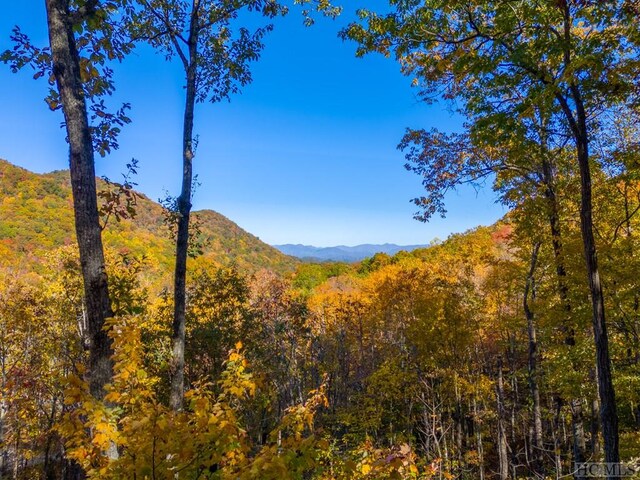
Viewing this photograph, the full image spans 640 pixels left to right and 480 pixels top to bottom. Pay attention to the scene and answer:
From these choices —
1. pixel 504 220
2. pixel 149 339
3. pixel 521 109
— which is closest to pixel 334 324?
pixel 149 339

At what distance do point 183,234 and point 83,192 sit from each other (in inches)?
102

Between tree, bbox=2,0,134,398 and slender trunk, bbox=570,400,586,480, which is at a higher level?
tree, bbox=2,0,134,398

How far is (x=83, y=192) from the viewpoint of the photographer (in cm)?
339

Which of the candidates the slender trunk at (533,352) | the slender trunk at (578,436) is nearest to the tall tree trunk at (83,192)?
the slender trunk at (578,436)

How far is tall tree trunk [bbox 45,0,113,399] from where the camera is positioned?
3281 mm

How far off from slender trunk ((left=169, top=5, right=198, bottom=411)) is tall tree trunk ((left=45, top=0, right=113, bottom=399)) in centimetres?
223

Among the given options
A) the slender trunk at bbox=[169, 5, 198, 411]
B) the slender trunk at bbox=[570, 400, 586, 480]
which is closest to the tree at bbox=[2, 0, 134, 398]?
the slender trunk at bbox=[169, 5, 198, 411]

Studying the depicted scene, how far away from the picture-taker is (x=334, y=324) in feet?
76.6

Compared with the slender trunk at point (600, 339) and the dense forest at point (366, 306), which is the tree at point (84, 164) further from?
the slender trunk at point (600, 339)

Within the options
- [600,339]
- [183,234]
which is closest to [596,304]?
[600,339]

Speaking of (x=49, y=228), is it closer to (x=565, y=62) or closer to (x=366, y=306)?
(x=366, y=306)

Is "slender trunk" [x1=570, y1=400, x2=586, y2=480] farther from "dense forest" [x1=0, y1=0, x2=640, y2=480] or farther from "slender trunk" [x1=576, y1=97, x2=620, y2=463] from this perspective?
"slender trunk" [x1=576, y1=97, x2=620, y2=463]

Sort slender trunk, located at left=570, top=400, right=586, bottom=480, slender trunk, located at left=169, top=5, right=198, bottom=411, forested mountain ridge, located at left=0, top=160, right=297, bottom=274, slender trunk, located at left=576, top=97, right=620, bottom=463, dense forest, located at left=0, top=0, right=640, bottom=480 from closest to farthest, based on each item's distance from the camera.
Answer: dense forest, located at left=0, top=0, right=640, bottom=480
slender trunk, located at left=576, top=97, right=620, bottom=463
slender trunk, located at left=169, top=5, right=198, bottom=411
slender trunk, located at left=570, top=400, right=586, bottom=480
forested mountain ridge, located at left=0, top=160, right=297, bottom=274

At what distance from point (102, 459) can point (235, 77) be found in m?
6.38
